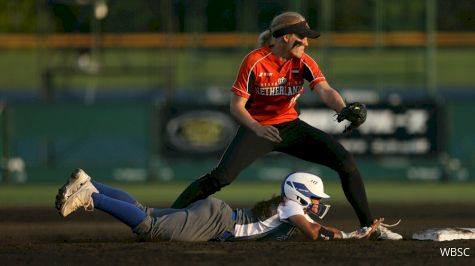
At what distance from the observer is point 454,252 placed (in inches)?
412

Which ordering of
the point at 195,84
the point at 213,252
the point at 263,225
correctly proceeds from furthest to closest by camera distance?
the point at 195,84 < the point at 263,225 < the point at 213,252

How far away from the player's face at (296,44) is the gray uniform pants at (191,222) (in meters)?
1.52

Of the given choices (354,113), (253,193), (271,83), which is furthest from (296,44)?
(253,193)

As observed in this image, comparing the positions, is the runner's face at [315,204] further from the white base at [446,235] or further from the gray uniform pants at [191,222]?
the white base at [446,235]

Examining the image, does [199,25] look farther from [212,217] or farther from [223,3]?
[212,217]

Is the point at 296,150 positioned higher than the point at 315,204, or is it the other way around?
the point at 296,150

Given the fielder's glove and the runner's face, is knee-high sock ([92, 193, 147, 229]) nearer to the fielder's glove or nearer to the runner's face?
the runner's face

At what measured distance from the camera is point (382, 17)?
916 inches

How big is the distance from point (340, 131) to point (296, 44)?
9.16 m

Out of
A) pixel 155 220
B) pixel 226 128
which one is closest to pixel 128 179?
pixel 226 128

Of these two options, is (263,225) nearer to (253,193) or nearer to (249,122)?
(249,122)

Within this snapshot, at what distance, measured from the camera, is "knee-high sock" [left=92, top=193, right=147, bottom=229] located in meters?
10.9

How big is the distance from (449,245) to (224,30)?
14.2 metres

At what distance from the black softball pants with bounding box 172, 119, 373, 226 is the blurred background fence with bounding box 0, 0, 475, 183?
28.8 feet
